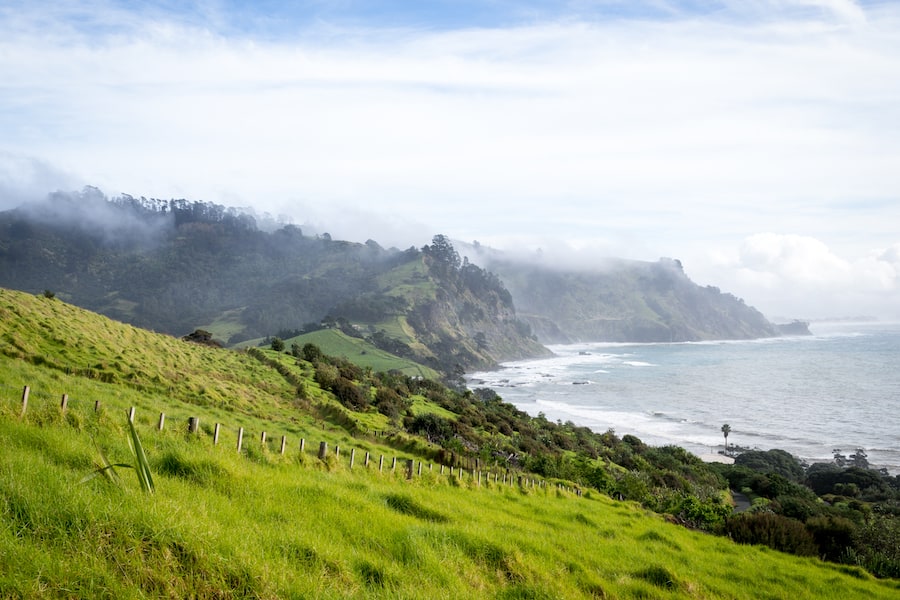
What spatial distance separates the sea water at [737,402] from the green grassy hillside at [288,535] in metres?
63.0

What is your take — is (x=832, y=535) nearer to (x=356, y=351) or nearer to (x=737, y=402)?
(x=737, y=402)

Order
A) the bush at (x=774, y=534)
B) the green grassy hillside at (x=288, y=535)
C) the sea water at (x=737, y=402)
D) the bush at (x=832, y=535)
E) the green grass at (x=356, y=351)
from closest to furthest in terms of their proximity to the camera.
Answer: the green grassy hillside at (x=288, y=535) → the bush at (x=774, y=534) → the bush at (x=832, y=535) → the sea water at (x=737, y=402) → the green grass at (x=356, y=351)

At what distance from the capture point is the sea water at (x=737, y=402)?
76562mm

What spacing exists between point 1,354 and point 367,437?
1800cm

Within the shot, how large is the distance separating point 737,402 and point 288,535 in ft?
391

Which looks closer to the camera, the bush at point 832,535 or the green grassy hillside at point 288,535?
the green grassy hillside at point 288,535

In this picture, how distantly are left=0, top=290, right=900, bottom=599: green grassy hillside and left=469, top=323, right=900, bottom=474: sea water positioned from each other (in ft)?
207

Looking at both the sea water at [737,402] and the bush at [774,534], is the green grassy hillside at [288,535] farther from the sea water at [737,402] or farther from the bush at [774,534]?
the sea water at [737,402]

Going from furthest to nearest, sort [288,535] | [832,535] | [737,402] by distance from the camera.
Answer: [737,402], [832,535], [288,535]

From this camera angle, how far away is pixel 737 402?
4240 inches

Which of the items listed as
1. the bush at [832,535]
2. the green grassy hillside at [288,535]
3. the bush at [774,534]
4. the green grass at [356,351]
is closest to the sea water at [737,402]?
the green grass at [356,351]

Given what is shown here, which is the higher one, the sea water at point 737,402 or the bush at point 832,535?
the bush at point 832,535

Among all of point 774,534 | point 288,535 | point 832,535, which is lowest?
point 832,535

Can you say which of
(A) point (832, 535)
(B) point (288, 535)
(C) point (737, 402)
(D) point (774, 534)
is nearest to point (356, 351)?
(C) point (737, 402)
